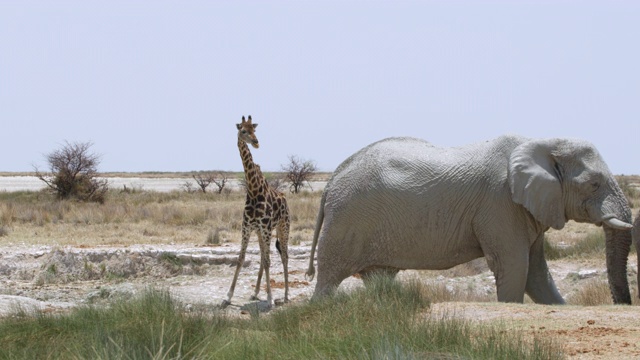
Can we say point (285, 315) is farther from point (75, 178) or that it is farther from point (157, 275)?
point (75, 178)

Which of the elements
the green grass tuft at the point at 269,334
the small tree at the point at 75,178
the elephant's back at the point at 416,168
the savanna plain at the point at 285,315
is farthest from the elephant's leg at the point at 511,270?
the small tree at the point at 75,178

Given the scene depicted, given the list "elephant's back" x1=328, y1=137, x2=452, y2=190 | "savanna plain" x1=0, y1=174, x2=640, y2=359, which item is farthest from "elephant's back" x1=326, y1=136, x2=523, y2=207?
"savanna plain" x1=0, y1=174, x2=640, y2=359

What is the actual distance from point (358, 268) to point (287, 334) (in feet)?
11.7

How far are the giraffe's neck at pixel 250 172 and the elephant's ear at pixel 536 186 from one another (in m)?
5.53

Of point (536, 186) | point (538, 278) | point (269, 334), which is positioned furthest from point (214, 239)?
point (269, 334)

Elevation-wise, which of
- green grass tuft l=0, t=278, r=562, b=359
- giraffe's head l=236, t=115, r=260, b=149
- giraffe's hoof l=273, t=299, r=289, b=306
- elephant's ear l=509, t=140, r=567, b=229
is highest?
giraffe's head l=236, t=115, r=260, b=149

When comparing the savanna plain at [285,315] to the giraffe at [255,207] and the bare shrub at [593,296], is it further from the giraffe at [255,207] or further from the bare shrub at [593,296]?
the giraffe at [255,207]

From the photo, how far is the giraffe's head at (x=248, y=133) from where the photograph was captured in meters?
16.3

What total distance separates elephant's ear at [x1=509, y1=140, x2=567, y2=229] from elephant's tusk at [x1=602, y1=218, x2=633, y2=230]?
0.50 meters

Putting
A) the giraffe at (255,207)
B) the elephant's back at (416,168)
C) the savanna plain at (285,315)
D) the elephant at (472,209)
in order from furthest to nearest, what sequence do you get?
the giraffe at (255,207), the elephant's back at (416,168), the elephant at (472,209), the savanna plain at (285,315)

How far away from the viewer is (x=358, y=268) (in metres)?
12.4

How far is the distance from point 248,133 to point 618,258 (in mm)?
6546

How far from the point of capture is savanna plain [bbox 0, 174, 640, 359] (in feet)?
25.3

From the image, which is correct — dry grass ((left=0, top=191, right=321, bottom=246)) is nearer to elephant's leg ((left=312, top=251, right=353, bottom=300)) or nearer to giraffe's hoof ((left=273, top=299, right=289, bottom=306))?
giraffe's hoof ((left=273, top=299, right=289, bottom=306))
